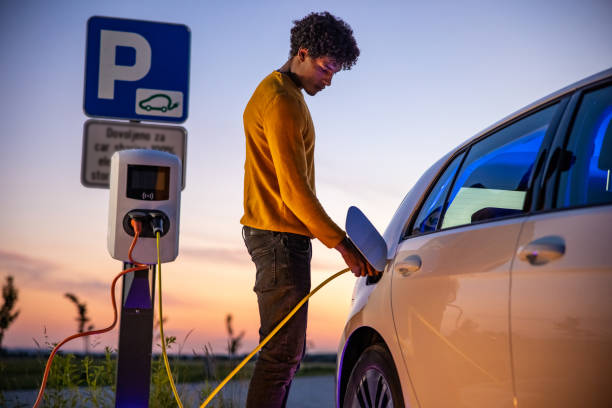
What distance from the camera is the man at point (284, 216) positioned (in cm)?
316

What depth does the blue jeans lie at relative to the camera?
3178 millimetres

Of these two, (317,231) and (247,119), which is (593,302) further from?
(247,119)

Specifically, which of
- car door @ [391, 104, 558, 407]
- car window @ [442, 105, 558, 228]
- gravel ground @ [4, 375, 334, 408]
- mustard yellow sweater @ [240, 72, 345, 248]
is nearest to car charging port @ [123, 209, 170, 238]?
mustard yellow sweater @ [240, 72, 345, 248]

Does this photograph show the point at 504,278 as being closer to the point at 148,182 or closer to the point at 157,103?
the point at 148,182

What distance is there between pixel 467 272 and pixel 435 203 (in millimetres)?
768

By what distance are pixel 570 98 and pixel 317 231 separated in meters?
1.25

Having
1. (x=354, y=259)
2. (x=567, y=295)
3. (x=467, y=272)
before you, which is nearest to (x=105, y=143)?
(x=354, y=259)

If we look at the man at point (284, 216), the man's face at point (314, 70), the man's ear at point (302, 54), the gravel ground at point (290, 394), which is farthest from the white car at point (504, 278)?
the gravel ground at point (290, 394)

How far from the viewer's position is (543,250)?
6.39 ft

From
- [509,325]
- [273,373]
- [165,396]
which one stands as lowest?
[165,396]

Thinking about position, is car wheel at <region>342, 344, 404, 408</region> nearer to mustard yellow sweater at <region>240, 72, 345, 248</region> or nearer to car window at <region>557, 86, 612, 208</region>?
mustard yellow sweater at <region>240, 72, 345, 248</region>

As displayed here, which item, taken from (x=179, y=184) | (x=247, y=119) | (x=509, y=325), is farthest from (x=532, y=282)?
(x=179, y=184)

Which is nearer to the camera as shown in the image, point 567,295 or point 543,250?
point 567,295

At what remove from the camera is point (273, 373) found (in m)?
3.22
